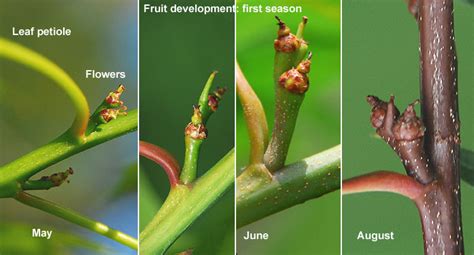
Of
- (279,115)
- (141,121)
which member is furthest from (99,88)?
(279,115)

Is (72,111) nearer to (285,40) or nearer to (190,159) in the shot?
(190,159)

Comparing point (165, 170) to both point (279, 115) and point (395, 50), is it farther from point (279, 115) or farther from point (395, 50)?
point (395, 50)

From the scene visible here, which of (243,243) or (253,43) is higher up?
(253,43)

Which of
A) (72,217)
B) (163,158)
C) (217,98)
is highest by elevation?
(217,98)

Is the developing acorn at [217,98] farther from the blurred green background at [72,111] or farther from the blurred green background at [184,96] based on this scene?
the blurred green background at [72,111]

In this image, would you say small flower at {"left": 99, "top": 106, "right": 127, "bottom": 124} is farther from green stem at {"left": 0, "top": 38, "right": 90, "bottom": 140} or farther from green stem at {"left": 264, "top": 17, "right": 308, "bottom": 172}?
green stem at {"left": 264, "top": 17, "right": 308, "bottom": 172}

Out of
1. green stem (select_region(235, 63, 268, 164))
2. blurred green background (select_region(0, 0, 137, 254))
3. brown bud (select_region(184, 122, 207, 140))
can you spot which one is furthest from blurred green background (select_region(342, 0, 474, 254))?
blurred green background (select_region(0, 0, 137, 254))

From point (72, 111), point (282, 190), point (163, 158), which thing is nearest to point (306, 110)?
point (282, 190)
